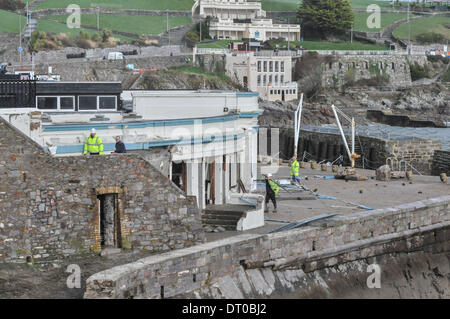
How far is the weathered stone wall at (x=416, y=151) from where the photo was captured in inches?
1853

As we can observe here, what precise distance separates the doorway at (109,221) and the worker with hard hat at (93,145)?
8.27 feet

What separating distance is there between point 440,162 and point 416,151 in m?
2.44

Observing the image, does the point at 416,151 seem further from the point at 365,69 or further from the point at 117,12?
the point at 117,12

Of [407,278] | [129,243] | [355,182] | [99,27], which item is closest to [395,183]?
[355,182]

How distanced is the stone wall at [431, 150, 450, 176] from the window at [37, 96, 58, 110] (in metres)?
23.6

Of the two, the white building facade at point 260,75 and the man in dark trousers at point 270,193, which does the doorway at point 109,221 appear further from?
the white building facade at point 260,75

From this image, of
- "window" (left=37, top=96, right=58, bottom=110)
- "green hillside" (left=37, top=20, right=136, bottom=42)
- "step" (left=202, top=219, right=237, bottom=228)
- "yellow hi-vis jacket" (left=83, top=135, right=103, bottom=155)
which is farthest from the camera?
"green hillside" (left=37, top=20, right=136, bottom=42)

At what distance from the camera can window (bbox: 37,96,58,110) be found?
83.9 feet

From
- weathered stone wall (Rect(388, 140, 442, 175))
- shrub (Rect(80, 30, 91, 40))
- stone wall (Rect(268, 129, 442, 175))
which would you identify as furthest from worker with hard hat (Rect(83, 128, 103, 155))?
shrub (Rect(80, 30, 91, 40))

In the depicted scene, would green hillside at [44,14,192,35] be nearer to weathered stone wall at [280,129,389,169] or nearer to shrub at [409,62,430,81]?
shrub at [409,62,430,81]

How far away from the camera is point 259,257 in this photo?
66.1 ft

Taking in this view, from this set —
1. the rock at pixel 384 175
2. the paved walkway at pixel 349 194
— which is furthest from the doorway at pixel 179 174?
the rock at pixel 384 175

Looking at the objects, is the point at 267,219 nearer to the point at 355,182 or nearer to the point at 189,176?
the point at 189,176

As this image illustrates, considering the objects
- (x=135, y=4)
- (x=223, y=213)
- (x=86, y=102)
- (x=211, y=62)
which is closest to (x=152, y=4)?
(x=135, y=4)
